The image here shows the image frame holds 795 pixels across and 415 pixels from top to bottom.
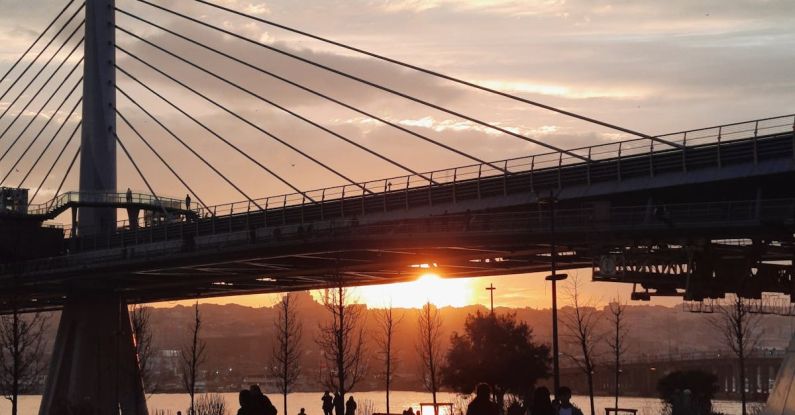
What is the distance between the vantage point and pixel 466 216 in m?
59.0

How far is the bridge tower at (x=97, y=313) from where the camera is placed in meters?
84.5

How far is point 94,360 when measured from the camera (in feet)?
280

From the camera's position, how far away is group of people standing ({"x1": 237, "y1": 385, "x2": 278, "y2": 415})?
2134 centimetres

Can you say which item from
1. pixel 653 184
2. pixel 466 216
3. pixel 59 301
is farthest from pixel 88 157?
pixel 653 184

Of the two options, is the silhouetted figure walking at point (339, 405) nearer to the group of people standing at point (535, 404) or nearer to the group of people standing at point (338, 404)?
the group of people standing at point (338, 404)

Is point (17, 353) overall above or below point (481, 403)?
above

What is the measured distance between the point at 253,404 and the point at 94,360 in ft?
218

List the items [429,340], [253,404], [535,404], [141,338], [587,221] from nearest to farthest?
[253,404], [535,404], [587,221], [429,340], [141,338]

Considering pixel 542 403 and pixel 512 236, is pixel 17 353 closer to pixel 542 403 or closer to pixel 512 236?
pixel 512 236

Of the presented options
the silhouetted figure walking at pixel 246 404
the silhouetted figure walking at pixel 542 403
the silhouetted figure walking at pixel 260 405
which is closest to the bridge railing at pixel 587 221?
the silhouetted figure walking at pixel 542 403

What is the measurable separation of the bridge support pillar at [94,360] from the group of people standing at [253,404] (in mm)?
62644

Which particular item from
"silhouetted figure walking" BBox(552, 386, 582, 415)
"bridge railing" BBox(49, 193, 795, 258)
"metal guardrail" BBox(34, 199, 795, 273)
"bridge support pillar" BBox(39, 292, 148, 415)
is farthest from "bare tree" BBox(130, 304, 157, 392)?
"silhouetted figure walking" BBox(552, 386, 582, 415)

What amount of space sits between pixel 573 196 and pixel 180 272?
3068cm

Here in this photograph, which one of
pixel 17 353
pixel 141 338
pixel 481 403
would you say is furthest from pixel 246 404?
pixel 141 338
